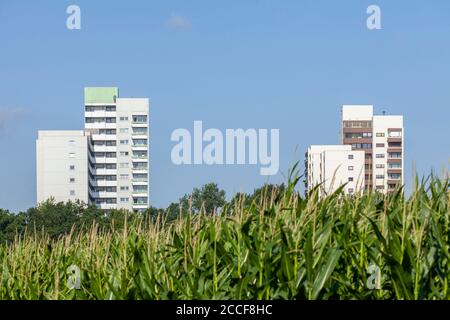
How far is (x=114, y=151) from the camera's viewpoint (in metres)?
170

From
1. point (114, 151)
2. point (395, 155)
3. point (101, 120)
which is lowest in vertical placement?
point (395, 155)

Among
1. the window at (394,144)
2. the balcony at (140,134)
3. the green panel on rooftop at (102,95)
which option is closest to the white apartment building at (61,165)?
the balcony at (140,134)

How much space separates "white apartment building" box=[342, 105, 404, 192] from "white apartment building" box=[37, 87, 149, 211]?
131 ft

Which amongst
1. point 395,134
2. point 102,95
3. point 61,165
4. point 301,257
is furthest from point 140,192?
point 301,257

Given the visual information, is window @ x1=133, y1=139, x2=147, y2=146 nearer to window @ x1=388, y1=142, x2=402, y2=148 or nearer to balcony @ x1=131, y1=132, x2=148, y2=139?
balcony @ x1=131, y1=132, x2=148, y2=139

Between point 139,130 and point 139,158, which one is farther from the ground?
point 139,130

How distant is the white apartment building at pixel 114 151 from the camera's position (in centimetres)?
16575

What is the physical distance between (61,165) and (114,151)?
20611 millimetres

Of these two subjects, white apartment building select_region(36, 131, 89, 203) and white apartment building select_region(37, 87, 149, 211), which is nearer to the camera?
white apartment building select_region(36, 131, 89, 203)

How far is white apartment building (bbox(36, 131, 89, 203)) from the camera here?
151 metres

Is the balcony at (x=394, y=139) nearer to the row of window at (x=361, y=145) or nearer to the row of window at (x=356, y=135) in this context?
the row of window at (x=356, y=135)

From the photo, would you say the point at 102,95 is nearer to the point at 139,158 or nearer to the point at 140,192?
the point at 139,158

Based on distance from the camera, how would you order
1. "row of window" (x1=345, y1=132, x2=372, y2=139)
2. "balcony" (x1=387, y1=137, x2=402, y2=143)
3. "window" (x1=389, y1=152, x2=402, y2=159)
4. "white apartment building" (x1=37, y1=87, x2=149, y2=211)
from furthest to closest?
1. "white apartment building" (x1=37, y1=87, x2=149, y2=211)
2. "window" (x1=389, y1=152, x2=402, y2=159)
3. "balcony" (x1=387, y1=137, x2=402, y2=143)
4. "row of window" (x1=345, y1=132, x2=372, y2=139)

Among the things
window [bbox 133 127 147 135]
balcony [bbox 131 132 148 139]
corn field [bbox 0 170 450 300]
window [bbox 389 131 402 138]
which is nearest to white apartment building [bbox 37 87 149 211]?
balcony [bbox 131 132 148 139]
